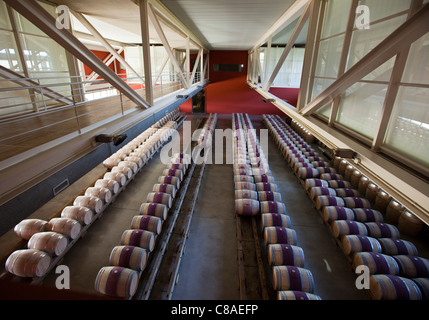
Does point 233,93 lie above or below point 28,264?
above

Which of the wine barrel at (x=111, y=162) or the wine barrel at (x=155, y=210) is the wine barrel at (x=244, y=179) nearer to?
the wine barrel at (x=155, y=210)

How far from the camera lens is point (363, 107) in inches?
176

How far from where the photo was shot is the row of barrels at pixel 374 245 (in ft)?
14.8

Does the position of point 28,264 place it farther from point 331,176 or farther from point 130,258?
point 331,176

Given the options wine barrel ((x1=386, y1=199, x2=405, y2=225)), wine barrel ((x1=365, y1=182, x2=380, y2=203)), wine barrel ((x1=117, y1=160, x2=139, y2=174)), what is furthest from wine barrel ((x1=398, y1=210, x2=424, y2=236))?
wine barrel ((x1=117, y1=160, x2=139, y2=174))

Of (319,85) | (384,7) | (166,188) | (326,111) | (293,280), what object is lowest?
(293,280)

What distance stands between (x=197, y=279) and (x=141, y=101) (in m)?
4.76

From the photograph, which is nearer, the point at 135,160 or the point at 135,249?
the point at 135,249

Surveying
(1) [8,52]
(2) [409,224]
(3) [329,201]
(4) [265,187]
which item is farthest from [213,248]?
(1) [8,52]

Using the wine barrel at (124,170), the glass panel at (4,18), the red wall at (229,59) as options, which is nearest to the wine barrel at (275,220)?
the wine barrel at (124,170)

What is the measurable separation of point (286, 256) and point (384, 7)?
522 centimetres

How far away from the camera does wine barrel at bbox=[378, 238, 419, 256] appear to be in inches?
212

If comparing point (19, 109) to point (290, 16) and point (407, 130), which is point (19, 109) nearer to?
point (290, 16)

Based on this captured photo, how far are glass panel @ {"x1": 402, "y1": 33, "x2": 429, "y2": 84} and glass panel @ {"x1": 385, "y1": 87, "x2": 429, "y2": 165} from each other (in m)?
0.15
